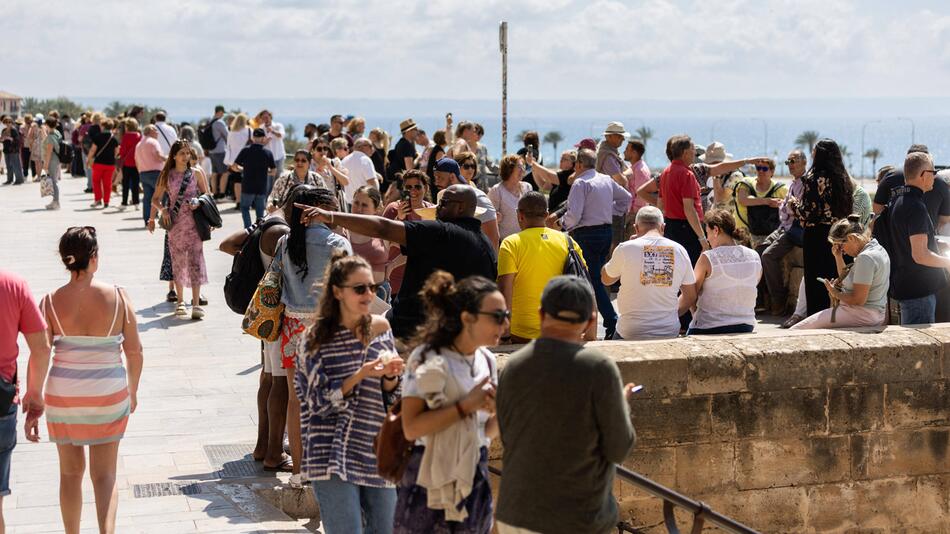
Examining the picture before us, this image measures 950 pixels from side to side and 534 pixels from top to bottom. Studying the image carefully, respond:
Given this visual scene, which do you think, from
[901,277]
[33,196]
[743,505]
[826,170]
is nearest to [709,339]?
[743,505]

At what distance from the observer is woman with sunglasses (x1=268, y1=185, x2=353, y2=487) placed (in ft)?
21.9

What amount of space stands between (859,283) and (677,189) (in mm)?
2581

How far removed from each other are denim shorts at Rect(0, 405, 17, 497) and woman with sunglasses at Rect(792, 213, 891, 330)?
5.05m

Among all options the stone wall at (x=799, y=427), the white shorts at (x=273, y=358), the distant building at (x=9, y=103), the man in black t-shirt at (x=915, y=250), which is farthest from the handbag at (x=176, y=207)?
the distant building at (x=9, y=103)

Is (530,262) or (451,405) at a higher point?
(530,262)

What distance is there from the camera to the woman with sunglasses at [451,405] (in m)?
4.54

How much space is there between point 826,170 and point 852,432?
8.90 feet

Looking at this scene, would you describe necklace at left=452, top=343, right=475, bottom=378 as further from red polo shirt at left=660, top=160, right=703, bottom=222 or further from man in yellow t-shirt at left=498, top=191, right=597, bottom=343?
red polo shirt at left=660, top=160, right=703, bottom=222

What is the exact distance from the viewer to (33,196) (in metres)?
26.1

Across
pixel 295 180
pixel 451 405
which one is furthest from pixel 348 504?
pixel 295 180

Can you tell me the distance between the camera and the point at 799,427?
741 centimetres

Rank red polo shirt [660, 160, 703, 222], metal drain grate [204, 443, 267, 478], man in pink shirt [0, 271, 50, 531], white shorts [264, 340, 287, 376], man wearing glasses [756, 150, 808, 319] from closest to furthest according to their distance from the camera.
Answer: man in pink shirt [0, 271, 50, 531] → white shorts [264, 340, 287, 376] → metal drain grate [204, 443, 267, 478] → red polo shirt [660, 160, 703, 222] → man wearing glasses [756, 150, 808, 319]

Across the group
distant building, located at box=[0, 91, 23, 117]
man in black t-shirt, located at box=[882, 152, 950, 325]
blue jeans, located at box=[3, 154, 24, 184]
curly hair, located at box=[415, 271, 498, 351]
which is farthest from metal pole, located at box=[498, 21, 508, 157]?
distant building, located at box=[0, 91, 23, 117]

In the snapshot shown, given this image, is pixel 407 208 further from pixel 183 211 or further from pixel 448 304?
pixel 448 304
